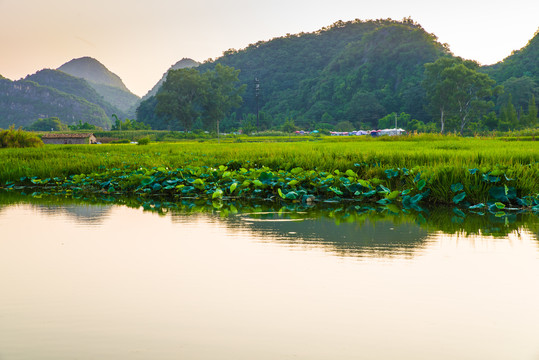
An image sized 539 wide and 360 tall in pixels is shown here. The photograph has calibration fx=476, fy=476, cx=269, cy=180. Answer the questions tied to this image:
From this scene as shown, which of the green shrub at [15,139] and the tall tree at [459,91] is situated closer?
the green shrub at [15,139]

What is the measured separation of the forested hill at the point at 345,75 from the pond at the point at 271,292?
290 ft

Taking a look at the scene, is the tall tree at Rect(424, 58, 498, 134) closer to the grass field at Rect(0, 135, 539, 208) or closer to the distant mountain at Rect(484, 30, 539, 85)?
the distant mountain at Rect(484, 30, 539, 85)

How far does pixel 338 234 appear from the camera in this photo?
5.39 metres

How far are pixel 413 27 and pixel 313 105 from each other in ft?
106

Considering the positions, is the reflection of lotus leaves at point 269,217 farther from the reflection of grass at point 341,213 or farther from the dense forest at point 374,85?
the dense forest at point 374,85

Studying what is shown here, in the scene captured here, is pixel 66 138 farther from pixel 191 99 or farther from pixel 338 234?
pixel 338 234

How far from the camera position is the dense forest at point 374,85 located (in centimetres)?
7519

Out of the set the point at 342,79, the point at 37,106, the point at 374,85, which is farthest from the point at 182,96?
the point at 37,106

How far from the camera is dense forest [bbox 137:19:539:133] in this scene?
75188 mm

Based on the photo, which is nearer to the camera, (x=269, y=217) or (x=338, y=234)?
(x=338, y=234)

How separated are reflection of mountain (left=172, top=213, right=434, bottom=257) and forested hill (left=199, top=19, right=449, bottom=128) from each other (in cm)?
8743

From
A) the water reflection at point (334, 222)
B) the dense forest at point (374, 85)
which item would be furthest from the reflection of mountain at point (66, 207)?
the dense forest at point (374, 85)

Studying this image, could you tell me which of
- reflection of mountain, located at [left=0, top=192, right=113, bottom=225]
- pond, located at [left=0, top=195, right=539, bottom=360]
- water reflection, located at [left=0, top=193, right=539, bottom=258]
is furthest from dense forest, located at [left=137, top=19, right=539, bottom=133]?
pond, located at [left=0, top=195, right=539, bottom=360]

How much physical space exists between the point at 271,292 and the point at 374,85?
4143 inches
